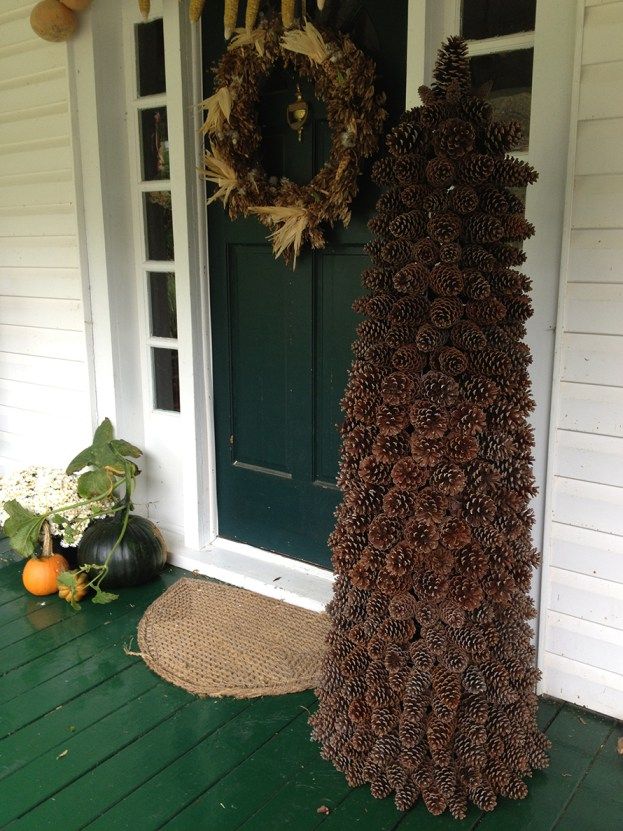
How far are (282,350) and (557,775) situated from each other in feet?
5.53

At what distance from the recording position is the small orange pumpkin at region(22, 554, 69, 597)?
9.53 ft

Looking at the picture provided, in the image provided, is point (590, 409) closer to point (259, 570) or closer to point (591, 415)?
point (591, 415)

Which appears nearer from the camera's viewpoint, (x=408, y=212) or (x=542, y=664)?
(x=408, y=212)

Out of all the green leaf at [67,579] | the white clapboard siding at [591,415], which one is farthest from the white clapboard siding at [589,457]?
the green leaf at [67,579]

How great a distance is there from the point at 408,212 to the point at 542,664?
141cm

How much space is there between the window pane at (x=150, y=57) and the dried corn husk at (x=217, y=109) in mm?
455

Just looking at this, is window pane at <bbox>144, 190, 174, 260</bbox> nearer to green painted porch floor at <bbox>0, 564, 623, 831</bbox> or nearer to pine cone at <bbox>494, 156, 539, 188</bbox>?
green painted porch floor at <bbox>0, 564, 623, 831</bbox>

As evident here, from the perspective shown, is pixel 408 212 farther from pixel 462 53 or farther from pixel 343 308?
pixel 343 308

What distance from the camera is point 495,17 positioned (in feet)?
6.92

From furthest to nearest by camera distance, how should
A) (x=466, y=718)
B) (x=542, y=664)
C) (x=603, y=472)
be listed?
(x=542, y=664) < (x=603, y=472) < (x=466, y=718)

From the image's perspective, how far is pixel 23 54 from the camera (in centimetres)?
320

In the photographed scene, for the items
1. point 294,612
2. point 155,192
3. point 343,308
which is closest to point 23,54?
point 155,192

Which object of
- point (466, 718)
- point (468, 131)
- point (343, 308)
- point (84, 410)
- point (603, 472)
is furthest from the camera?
point (84, 410)

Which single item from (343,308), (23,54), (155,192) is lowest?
(343,308)
